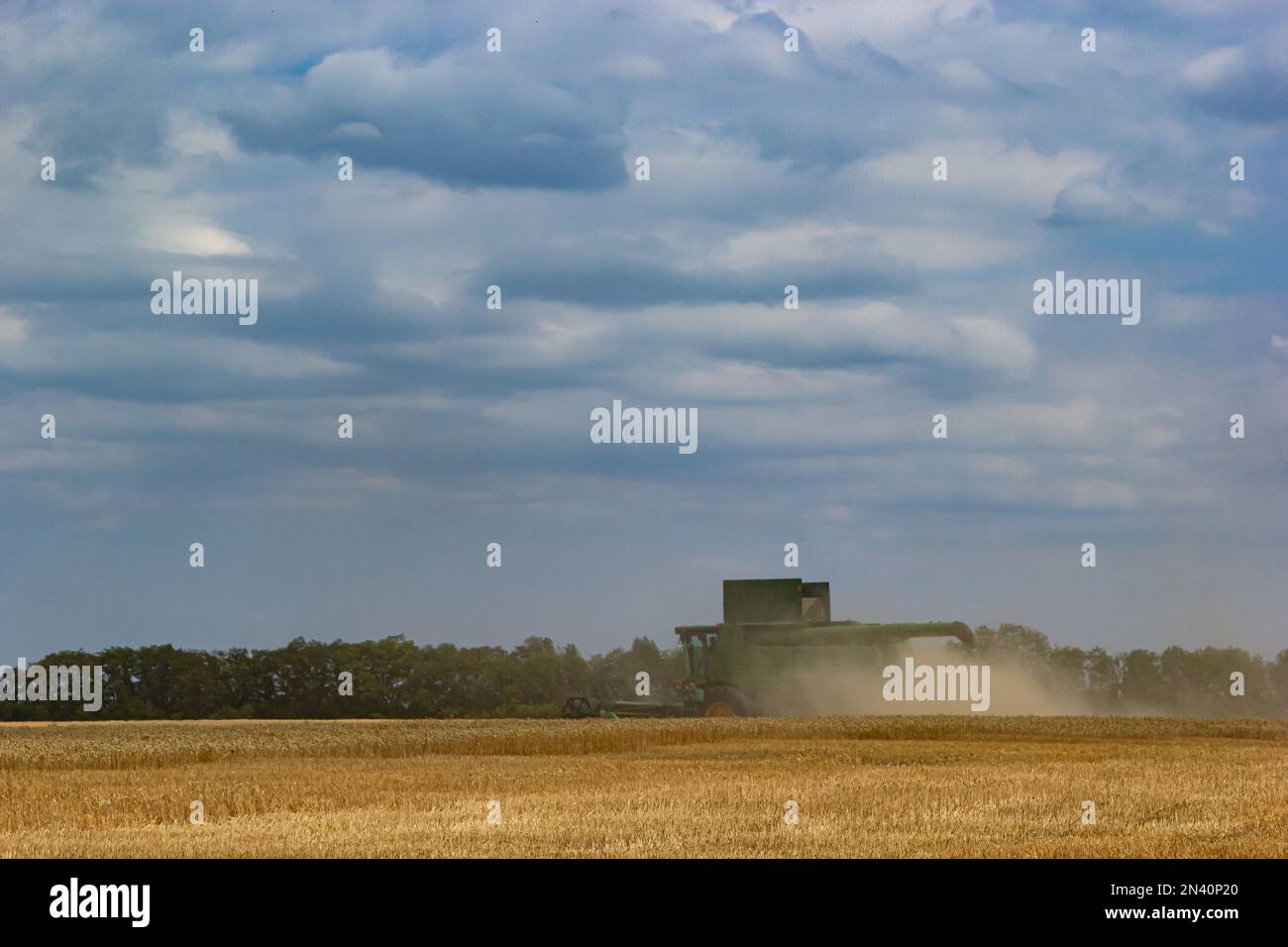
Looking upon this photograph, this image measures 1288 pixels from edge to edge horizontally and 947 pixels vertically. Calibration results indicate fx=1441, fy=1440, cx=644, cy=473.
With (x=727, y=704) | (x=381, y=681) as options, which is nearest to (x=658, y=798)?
(x=727, y=704)

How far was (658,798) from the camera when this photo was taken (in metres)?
21.6

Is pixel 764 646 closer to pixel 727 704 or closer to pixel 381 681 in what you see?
pixel 727 704

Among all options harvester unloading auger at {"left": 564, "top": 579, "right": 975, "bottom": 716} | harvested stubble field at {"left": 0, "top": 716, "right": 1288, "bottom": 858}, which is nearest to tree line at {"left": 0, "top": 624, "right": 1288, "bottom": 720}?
harvester unloading auger at {"left": 564, "top": 579, "right": 975, "bottom": 716}

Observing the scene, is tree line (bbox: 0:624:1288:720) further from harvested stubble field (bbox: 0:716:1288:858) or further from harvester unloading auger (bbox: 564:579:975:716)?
harvested stubble field (bbox: 0:716:1288:858)

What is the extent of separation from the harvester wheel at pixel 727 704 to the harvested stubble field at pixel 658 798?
Result: 12.8 m

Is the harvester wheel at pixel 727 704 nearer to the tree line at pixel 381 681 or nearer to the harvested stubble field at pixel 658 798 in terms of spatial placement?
the harvested stubble field at pixel 658 798

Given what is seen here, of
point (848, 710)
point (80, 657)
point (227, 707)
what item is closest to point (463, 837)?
point (848, 710)

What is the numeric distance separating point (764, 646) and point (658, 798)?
35.5m

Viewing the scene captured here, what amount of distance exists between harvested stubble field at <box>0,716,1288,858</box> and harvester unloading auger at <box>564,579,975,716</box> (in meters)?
13.3

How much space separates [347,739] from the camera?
4422 centimetres

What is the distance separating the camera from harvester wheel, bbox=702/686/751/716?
55688 millimetres
